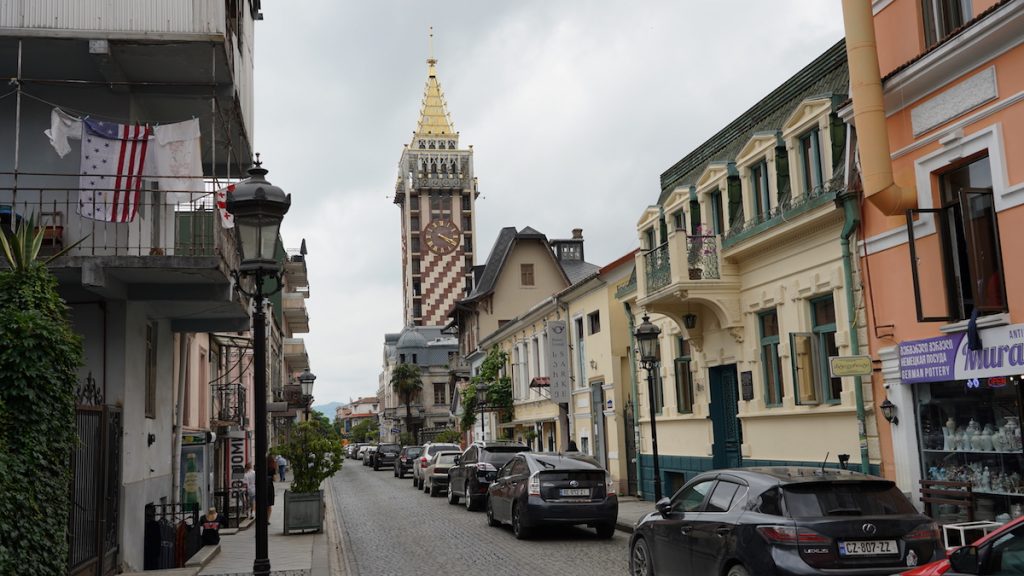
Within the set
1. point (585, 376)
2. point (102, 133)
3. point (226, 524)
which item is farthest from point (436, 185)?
point (102, 133)

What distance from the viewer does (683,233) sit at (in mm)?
18438

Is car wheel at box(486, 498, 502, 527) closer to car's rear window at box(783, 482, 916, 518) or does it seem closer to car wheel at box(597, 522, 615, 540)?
car wheel at box(597, 522, 615, 540)

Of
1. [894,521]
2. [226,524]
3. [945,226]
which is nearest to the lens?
[894,521]

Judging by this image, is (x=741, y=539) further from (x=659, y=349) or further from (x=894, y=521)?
(x=659, y=349)

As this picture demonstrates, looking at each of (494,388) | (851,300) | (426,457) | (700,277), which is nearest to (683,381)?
(700,277)

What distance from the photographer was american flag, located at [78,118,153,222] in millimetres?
12625

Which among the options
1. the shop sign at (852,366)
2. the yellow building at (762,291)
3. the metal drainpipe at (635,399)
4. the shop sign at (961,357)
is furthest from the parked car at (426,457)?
the shop sign at (961,357)

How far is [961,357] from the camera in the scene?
1193cm

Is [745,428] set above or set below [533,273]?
below

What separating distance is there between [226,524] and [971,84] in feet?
54.9

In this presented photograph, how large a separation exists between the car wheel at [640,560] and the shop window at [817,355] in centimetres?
590

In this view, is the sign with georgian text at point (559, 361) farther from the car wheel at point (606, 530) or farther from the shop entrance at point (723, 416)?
the car wheel at point (606, 530)

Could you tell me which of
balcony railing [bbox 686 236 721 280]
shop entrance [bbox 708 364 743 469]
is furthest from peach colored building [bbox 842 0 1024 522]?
shop entrance [bbox 708 364 743 469]

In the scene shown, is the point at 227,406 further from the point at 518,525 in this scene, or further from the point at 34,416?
the point at 34,416
